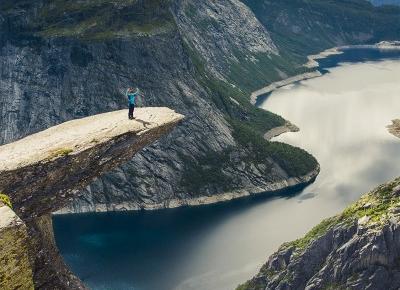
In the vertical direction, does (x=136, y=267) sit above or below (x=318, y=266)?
below

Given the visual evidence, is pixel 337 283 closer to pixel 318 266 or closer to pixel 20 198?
pixel 318 266

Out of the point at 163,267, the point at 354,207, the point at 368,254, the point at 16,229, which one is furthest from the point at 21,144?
the point at 163,267

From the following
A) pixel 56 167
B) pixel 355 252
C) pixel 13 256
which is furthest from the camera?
pixel 355 252

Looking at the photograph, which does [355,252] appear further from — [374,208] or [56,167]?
[56,167]

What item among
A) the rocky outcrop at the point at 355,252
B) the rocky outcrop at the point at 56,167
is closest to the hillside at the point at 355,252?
the rocky outcrop at the point at 355,252

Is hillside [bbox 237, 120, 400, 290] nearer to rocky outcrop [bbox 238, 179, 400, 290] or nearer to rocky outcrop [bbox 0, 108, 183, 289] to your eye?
rocky outcrop [bbox 238, 179, 400, 290]

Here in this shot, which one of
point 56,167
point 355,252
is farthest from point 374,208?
point 56,167
